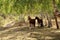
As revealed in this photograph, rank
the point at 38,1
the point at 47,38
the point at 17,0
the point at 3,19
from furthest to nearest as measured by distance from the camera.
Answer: the point at 3,19 → the point at 38,1 → the point at 17,0 → the point at 47,38

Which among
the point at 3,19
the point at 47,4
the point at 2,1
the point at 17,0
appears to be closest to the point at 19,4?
the point at 17,0

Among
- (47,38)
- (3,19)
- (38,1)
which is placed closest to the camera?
(47,38)

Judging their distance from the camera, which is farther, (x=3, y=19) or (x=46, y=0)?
(x=3, y=19)

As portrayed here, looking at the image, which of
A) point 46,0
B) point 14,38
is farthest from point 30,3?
point 14,38

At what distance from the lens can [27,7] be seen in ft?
51.0

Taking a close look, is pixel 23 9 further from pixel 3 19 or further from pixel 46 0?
pixel 3 19

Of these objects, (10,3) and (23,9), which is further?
(23,9)

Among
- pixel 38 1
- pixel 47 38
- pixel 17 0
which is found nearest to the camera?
pixel 47 38

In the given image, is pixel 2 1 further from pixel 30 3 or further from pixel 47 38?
pixel 47 38

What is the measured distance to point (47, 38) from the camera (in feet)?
36.0

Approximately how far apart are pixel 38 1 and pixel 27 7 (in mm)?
1005

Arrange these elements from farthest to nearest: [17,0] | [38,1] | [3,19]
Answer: [3,19], [38,1], [17,0]

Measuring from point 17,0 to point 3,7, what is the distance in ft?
5.06

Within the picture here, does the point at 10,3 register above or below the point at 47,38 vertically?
above
